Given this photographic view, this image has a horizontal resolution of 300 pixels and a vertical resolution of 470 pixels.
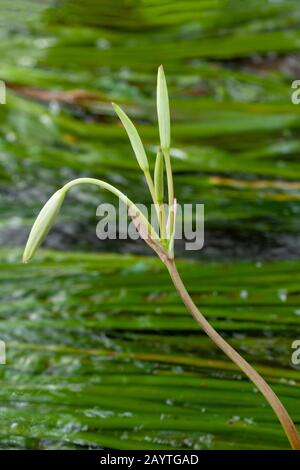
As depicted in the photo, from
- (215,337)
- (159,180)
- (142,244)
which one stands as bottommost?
(215,337)

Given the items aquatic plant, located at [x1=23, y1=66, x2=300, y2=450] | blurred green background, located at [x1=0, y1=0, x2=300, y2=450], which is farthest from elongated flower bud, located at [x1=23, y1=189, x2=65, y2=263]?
blurred green background, located at [x1=0, y1=0, x2=300, y2=450]

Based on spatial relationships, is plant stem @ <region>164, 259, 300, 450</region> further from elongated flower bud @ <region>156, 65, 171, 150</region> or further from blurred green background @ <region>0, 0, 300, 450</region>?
blurred green background @ <region>0, 0, 300, 450</region>

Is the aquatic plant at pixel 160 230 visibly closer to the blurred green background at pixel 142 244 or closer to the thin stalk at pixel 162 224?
the thin stalk at pixel 162 224

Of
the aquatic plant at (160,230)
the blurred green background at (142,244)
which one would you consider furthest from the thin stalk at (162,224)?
the blurred green background at (142,244)

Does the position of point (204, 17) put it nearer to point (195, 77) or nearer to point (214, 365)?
point (195, 77)

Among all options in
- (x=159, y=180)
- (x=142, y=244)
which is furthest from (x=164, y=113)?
(x=142, y=244)

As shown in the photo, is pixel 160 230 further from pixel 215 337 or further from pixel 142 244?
pixel 142 244

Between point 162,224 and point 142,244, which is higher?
point 142,244

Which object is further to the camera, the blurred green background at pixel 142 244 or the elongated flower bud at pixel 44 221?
the blurred green background at pixel 142 244

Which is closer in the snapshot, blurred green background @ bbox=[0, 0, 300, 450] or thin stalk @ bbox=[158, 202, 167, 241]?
thin stalk @ bbox=[158, 202, 167, 241]

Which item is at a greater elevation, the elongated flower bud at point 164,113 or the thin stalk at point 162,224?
the elongated flower bud at point 164,113
